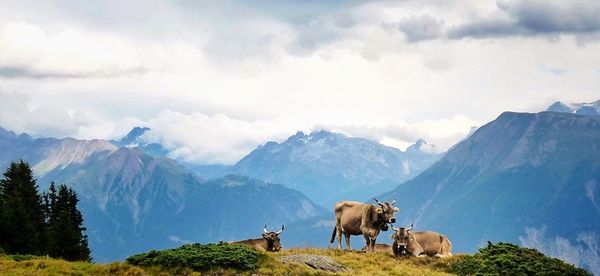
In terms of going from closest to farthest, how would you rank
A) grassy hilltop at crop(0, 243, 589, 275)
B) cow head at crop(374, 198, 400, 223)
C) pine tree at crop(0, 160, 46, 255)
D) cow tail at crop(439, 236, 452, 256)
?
grassy hilltop at crop(0, 243, 589, 275)
cow head at crop(374, 198, 400, 223)
cow tail at crop(439, 236, 452, 256)
pine tree at crop(0, 160, 46, 255)

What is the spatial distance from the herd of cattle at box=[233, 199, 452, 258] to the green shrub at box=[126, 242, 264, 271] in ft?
32.5

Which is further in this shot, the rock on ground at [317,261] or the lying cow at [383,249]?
the lying cow at [383,249]

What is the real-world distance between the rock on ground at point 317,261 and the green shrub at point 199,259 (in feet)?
6.44

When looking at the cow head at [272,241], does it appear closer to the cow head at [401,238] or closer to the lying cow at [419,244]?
the lying cow at [419,244]

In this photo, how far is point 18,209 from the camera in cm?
5825

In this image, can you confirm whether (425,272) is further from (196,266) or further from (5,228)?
(5,228)

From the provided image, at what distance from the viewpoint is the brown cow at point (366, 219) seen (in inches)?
1449

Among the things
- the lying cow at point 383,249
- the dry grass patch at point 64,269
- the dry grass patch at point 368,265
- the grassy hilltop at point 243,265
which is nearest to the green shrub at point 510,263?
the grassy hilltop at point 243,265

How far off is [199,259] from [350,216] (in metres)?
14.1

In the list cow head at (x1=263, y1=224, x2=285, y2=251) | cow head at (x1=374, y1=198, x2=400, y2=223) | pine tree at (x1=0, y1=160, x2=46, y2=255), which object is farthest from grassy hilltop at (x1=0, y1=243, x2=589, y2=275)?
pine tree at (x1=0, y1=160, x2=46, y2=255)

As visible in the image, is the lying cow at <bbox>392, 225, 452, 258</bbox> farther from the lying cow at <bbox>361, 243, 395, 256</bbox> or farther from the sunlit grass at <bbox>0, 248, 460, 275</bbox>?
the sunlit grass at <bbox>0, 248, 460, 275</bbox>

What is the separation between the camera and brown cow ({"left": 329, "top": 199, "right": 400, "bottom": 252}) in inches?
1449

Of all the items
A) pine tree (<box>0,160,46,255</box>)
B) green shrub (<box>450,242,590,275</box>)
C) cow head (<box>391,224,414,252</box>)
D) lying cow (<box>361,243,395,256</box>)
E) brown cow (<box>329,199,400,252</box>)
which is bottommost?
green shrub (<box>450,242,590,275</box>)

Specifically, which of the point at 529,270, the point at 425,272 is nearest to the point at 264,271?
the point at 425,272
